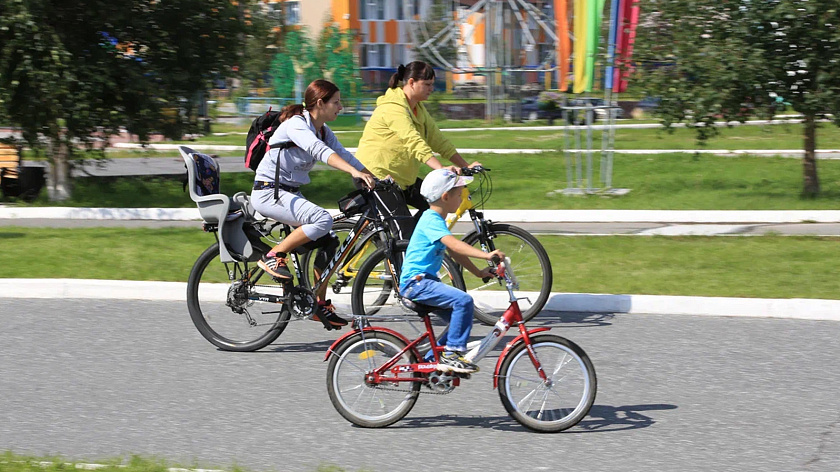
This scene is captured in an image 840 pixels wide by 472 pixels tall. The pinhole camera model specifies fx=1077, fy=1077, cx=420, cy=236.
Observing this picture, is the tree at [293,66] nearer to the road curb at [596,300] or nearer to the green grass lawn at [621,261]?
the green grass lawn at [621,261]

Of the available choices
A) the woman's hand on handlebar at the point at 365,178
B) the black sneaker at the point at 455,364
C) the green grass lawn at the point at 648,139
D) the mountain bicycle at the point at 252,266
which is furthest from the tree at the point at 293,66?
the black sneaker at the point at 455,364

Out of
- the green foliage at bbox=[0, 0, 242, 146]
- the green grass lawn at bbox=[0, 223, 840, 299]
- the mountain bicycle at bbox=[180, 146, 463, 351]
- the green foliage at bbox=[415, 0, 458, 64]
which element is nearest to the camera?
the mountain bicycle at bbox=[180, 146, 463, 351]

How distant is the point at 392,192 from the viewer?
767 centimetres

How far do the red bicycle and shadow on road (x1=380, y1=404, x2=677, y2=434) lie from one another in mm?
118

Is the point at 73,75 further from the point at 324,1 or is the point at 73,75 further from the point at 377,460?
the point at 324,1

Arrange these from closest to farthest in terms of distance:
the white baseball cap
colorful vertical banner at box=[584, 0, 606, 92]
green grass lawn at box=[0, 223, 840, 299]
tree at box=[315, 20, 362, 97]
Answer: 1. the white baseball cap
2. green grass lawn at box=[0, 223, 840, 299]
3. colorful vertical banner at box=[584, 0, 606, 92]
4. tree at box=[315, 20, 362, 97]

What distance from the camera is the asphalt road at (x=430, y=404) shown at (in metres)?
5.14

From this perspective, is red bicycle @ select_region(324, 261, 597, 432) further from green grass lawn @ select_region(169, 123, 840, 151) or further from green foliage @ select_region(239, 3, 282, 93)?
green grass lawn @ select_region(169, 123, 840, 151)

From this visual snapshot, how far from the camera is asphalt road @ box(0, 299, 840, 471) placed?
5.14 meters

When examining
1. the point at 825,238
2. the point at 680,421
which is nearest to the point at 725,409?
the point at 680,421

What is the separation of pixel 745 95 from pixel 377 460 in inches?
490

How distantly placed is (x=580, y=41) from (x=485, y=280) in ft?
41.1

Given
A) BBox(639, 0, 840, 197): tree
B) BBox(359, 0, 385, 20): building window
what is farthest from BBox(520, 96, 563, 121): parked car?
BBox(359, 0, 385, 20): building window

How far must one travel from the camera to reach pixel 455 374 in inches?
221
